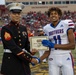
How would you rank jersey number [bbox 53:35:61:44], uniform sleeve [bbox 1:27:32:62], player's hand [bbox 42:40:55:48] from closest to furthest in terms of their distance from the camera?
uniform sleeve [bbox 1:27:32:62]
player's hand [bbox 42:40:55:48]
jersey number [bbox 53:35:61:44]

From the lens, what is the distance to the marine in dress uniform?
3605mm

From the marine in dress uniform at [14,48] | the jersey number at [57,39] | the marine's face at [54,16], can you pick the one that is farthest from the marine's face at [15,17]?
the jersey number at [57,39]

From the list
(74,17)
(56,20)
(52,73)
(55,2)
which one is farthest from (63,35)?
(55,2)

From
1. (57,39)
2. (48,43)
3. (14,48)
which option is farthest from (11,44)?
(57,39)

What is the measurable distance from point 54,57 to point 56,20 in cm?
56

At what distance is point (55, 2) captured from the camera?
45.2 m

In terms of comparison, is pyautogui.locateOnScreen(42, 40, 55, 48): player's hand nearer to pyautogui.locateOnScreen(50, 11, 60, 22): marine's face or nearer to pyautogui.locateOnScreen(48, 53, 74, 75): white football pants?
pyautogui.locateOnScreen(48, 53, 74, 75): white football pants

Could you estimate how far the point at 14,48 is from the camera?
359 centimetres

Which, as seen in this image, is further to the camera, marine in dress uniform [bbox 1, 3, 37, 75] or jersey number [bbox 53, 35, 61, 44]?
jersey number [bbox 53, 35, 61, 44]

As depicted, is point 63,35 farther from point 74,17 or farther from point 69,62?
point 74,17

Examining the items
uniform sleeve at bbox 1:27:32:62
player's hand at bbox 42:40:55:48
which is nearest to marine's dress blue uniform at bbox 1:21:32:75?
uniform sleeve at bbox 1:27:32:62

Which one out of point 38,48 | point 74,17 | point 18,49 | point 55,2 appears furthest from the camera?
point 55,2

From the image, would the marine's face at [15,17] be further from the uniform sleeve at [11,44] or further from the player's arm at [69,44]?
the player's arm at [69,44]

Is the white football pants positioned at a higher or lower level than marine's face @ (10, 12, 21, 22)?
lower
